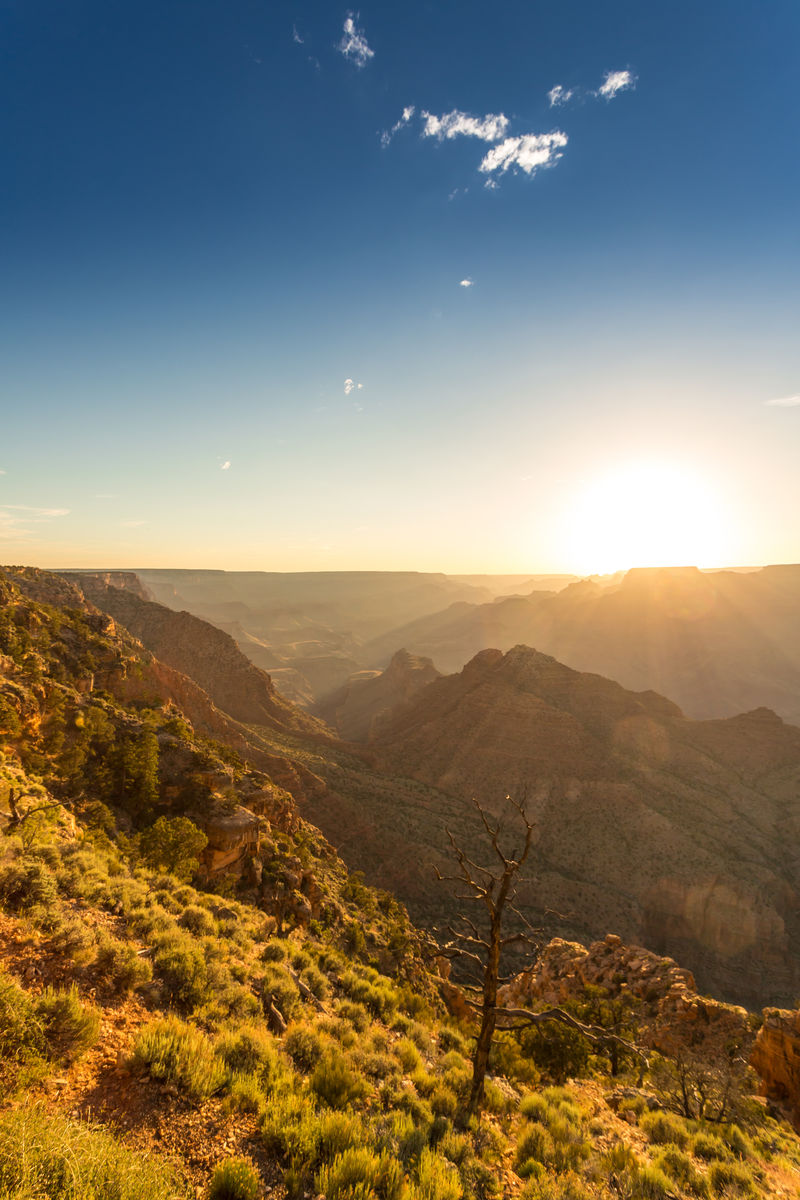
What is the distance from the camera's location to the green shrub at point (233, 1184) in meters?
4.58

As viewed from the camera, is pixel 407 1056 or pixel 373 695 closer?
pixel 407 1056

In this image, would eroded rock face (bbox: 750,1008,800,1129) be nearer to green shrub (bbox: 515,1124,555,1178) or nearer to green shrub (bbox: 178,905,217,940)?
green shrub (bbox: 515,1124,555,1178)

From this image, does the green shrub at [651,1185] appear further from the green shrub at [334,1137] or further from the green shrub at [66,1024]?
the green shrub at [66,1024]

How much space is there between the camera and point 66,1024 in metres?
5.96

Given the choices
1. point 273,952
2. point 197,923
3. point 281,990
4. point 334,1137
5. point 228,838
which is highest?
point 334,1137

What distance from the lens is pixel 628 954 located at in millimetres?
26797

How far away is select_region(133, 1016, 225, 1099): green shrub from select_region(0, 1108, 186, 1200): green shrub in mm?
1534

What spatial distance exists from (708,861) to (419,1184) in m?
52.2

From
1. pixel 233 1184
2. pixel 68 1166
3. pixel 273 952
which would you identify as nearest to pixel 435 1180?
pixel 233 1184

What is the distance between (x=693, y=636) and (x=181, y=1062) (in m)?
164

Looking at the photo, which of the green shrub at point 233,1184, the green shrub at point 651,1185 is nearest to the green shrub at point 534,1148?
the green shrub at point 651,1185

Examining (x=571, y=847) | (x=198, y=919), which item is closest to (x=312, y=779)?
(x=571, y=847)

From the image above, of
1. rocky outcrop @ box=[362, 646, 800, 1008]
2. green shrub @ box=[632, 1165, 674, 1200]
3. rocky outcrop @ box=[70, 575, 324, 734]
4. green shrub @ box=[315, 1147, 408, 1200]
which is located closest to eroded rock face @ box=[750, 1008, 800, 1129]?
green shrub @ box=[632, 1165, 674, 1200]

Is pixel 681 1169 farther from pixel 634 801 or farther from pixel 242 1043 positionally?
pixel 634 801
